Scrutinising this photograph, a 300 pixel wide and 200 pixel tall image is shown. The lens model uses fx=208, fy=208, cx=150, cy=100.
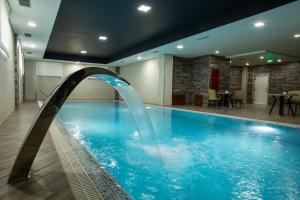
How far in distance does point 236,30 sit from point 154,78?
6.35 metres

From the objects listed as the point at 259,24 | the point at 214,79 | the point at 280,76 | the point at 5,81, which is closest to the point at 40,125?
the point at 5,81

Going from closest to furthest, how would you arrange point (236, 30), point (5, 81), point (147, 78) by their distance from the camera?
point (5, 81) → point (236, 30) → point (147, 78)

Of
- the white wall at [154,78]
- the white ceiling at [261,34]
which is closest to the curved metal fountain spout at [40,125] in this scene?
the white ceiling at [261,34]

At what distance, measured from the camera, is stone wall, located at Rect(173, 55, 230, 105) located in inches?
438

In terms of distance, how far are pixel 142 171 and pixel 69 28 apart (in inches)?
267

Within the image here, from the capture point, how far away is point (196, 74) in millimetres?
11828

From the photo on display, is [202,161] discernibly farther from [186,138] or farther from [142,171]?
[186,138]

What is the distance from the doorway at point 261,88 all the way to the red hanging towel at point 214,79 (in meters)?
5.51

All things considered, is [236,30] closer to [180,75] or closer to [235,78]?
[180,75]

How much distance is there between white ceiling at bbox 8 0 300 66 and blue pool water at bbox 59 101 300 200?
290 cm

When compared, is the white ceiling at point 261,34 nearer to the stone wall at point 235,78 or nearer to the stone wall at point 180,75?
the stone wall at point 180,75

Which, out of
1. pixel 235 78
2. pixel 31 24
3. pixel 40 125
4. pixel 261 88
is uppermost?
pixel 31 24

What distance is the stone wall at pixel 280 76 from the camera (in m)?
12.8

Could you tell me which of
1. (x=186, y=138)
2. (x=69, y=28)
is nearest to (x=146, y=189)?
(x=186, y=138)
